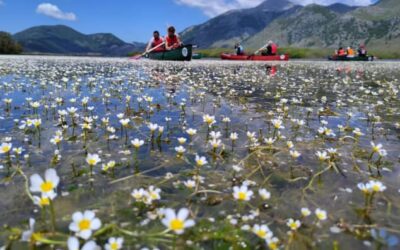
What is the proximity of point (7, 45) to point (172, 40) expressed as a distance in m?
62.3

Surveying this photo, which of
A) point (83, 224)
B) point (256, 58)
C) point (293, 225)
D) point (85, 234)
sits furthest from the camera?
point (256, 58)

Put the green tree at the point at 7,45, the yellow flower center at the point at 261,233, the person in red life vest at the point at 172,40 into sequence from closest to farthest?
1. the yellow flower center at the point at 261,233
2. the person in red life vest at the point at 172,40
3. the green tree at the point at 7,45

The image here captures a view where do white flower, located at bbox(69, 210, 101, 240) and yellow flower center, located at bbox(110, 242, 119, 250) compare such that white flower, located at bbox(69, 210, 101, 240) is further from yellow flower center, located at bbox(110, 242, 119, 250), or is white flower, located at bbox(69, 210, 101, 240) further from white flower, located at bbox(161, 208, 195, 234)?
white flower, located at bbox(161, 208, 195, 234)

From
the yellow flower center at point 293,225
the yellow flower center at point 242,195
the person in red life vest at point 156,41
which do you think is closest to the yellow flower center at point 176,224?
the yellow flower center at point 242,195

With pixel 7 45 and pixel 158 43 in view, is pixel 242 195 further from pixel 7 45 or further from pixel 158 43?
pixel 7 45

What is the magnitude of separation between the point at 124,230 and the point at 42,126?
5.27m

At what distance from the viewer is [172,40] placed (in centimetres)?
4484

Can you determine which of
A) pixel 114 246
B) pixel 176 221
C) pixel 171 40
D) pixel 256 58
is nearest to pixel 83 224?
pixel 114 246

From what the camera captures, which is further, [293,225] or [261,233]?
[293,225]

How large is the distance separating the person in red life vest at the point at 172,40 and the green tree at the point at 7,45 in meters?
61.2

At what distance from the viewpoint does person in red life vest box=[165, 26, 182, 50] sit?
4377cm

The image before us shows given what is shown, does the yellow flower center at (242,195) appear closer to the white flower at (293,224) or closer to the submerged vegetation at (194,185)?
the submerged vegetation at (194,185)

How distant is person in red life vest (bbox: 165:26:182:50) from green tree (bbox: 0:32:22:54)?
61.2 m

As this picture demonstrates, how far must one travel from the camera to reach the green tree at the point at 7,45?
285 feet
